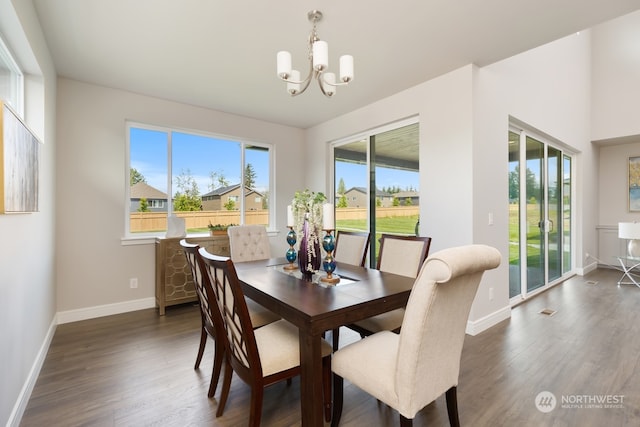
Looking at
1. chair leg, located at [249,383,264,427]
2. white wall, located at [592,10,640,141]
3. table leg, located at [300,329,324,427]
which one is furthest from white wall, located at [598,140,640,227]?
chair leg, located at [249,383,264,427]

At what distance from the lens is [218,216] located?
428 centimetres

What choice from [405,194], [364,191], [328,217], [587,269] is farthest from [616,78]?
[328,217]

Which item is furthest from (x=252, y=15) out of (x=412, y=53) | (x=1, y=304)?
(x=1, y=304)

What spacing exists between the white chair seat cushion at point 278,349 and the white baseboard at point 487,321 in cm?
190

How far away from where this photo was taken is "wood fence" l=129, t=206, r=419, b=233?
12.1 feet

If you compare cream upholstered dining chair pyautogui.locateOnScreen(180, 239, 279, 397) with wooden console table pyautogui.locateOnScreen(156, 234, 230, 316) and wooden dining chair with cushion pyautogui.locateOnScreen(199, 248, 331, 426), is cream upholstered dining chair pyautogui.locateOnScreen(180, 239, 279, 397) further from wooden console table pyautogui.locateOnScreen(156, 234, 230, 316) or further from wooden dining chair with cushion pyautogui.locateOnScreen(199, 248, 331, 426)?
wooden console table pyautogui.locateOnScreen(156, 234, 230, 316)

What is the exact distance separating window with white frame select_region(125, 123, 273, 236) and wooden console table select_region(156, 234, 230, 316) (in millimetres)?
469

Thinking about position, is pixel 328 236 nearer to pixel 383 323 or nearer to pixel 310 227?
pixel 310 227

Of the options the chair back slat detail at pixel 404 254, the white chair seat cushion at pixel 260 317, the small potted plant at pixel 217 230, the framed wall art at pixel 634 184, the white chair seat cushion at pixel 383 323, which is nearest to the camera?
the white chair seat cushion at pixel 383 323

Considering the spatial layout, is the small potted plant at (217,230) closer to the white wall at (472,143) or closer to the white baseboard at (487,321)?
the white wall at (472,143)

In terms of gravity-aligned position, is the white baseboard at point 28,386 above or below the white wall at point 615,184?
below

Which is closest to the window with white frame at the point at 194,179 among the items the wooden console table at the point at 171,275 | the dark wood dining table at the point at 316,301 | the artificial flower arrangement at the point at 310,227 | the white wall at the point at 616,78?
the wooden console table at the point at 171,275

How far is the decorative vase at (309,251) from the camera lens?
212 centimetres

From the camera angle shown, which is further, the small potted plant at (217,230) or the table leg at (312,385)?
the small potted plant at (217,230)
